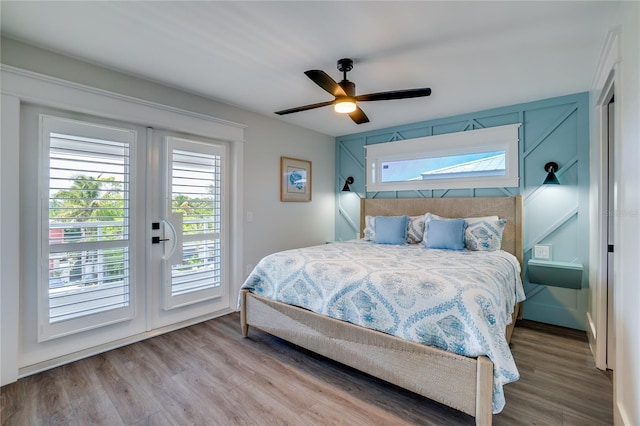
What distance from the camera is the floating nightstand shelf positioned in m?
2.88

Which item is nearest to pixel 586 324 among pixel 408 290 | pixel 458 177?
pixel 458 177

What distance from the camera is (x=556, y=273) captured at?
296 centimetres

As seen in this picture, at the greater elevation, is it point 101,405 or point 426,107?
point 426,107

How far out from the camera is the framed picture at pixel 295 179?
4.25 metres

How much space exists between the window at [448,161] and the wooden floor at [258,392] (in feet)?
6.53

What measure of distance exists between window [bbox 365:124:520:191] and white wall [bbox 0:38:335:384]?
34.4 inches

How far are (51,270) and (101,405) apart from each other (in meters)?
1.16

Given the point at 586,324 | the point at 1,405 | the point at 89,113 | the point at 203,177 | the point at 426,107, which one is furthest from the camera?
the point at 426,107

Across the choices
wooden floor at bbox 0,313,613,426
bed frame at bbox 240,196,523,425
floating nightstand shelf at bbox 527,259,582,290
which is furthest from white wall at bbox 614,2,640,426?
floating nightstand shelf at bbox 527,259,582,290

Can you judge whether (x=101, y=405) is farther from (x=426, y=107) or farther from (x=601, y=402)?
(x=426, y=107)

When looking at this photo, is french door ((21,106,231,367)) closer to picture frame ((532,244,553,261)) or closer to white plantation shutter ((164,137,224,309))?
white plantation shutter ((164,137,224,309))

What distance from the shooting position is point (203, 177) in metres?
3.35

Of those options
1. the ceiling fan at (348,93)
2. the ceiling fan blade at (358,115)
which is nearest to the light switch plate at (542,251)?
the ceiling fan at (348,93)

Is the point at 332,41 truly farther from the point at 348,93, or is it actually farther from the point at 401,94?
the point at 401,94
